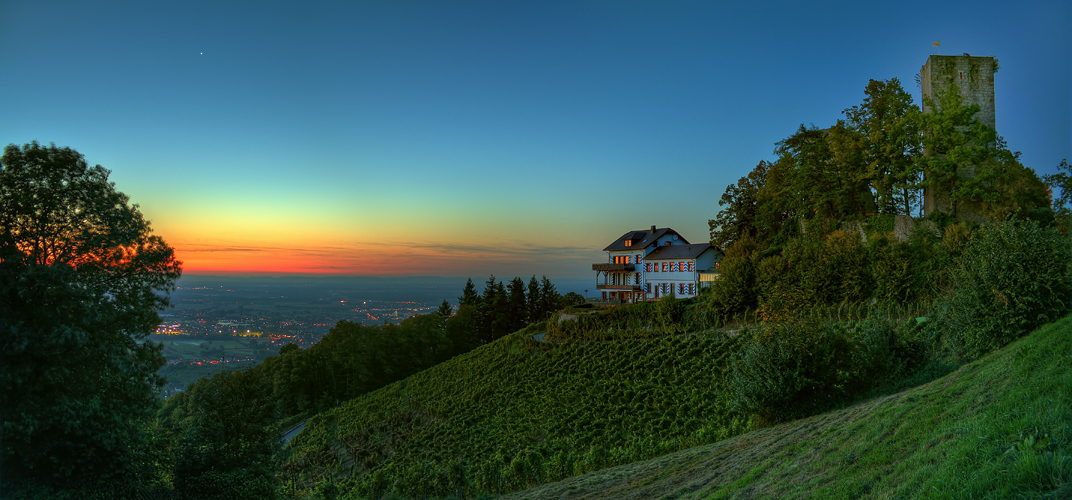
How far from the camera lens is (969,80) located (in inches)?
1035

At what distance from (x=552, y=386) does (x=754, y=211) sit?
21900 millimetres

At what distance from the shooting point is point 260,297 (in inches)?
2378

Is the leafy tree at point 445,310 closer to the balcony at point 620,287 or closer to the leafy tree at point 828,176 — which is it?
the balcony at point 620,287

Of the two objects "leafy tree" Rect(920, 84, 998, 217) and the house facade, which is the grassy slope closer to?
"leafy tree" Rect(920, 84, 998, 217)

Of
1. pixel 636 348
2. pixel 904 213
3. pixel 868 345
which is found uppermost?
pixel 904 213

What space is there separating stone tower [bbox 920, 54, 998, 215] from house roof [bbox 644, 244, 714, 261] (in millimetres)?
18079

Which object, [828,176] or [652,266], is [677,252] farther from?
[828,176]

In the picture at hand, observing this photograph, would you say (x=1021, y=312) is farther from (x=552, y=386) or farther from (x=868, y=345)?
(x=552, y=386)

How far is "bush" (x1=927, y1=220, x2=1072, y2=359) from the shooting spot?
449 inches

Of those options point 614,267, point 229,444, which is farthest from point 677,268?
point 229,444

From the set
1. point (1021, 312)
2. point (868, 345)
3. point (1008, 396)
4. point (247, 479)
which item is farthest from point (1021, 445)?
point (247, 479)

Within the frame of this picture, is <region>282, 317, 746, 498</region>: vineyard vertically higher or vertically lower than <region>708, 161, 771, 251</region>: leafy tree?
lower

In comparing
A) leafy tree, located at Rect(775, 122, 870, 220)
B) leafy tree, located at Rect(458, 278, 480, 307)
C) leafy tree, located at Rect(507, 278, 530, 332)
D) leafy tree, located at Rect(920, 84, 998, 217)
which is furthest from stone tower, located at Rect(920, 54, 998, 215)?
leafy tree, located at Rect(458, 278, 480, 307)

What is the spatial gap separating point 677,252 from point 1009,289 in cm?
3308
